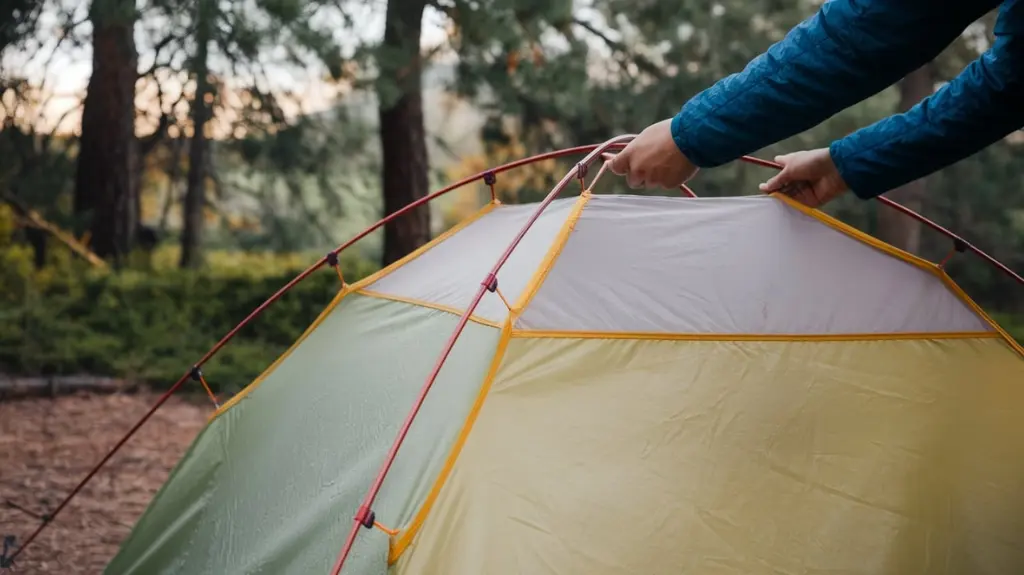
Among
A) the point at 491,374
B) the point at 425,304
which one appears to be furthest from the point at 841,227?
the point at 425,304

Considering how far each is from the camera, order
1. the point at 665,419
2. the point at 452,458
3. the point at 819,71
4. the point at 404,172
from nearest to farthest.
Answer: the point at 819,71 → the point at 452,458 → the point at 665,419 → the point at 404,172

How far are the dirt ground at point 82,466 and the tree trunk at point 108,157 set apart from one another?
99.1 inches

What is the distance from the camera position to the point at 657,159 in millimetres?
1993

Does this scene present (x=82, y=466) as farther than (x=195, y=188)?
No

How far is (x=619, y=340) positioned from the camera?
2.23 m

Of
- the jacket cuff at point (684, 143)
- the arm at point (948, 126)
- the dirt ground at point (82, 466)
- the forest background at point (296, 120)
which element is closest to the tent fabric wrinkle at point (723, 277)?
the arm at point (948, 126)

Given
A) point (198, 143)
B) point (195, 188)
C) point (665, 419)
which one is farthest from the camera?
point (195, 188)

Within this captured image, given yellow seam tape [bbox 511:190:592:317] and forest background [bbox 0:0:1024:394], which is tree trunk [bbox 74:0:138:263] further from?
yellow seam tape [bbox 511:190:592:317]

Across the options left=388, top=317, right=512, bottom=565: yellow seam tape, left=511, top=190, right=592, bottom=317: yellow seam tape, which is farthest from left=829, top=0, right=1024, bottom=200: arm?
left=388, top=317, right=512, bottom=565: yellow seam tape

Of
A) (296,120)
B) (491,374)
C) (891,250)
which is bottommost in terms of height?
(491,374)

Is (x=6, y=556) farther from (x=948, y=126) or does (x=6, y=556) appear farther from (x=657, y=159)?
(x=948, y=126)

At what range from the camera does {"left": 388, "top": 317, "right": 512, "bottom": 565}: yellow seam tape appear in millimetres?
1958

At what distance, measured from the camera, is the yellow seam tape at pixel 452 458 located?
77.1 inches

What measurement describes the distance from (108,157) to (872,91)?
7.85 meters
